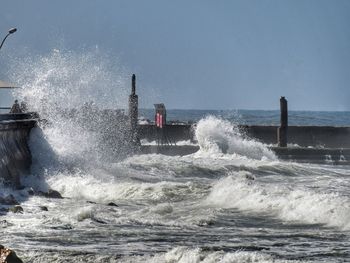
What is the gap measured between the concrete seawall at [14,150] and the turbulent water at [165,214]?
0.48 meters

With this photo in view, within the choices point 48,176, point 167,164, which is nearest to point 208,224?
point 48,176

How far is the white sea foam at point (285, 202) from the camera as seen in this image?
16266 millimetres

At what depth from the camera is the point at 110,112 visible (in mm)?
38250

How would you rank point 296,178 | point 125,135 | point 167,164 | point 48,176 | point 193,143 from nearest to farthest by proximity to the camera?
point 48,176
point 296,178
point 167,164
point 125,135
point 193,143

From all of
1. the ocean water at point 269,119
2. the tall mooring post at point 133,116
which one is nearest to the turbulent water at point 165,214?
the tall mooring post at point 133,116

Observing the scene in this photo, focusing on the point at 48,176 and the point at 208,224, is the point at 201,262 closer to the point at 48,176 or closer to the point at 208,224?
the point at 208,224

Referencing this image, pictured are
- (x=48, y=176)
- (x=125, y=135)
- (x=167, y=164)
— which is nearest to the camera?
(x=48, y=176)

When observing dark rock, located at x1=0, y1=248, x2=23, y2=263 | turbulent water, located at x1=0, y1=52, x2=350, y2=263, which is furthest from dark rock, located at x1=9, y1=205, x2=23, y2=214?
dark rock, located at x1=0, y1=248, x2=23, y2=263

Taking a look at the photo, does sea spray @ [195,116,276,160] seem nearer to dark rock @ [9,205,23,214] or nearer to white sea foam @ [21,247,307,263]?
dark rock @ [9,205,23,214]

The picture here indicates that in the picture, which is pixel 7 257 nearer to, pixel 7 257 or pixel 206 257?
pixel 7 257

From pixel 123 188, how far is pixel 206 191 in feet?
7.50

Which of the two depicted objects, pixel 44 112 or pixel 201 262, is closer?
pixel 201 262

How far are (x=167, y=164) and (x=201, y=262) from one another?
2050 cm

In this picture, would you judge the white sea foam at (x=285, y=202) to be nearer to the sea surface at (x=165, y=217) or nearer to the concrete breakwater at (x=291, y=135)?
the sea surface at (x=165, y=217)
